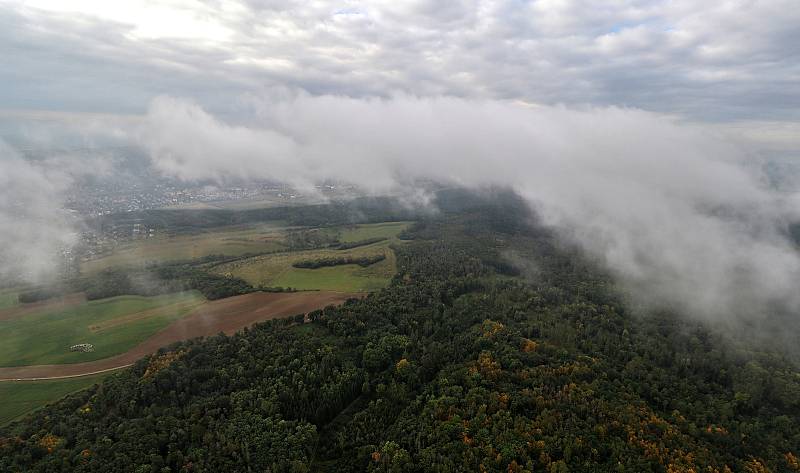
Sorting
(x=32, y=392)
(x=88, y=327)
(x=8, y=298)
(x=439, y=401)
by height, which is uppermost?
(x=8, y=298)

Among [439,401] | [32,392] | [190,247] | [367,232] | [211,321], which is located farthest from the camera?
[367,232]

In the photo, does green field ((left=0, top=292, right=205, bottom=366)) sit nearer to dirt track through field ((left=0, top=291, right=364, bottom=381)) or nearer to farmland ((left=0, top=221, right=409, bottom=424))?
farmland ((left=0, top=221, right=409, bottom=424))

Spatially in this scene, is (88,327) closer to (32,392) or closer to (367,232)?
(32,392)

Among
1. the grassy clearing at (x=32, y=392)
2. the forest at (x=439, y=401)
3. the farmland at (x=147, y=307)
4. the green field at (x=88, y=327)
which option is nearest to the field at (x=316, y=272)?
the farmland at (x=147, y=307)

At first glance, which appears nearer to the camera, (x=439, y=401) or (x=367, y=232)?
(x=439, y=401)

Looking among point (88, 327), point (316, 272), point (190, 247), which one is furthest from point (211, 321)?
point (190, 247)

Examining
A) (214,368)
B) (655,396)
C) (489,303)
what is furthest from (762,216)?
(214,368)

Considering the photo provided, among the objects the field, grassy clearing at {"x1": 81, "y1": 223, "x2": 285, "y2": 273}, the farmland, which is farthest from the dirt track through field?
grassy clearing at {"x1": 81, "y1": 223, "x2": 285, "y2": 273}

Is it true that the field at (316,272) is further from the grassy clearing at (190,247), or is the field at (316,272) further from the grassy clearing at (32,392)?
the grassy clearing at (32,392)
